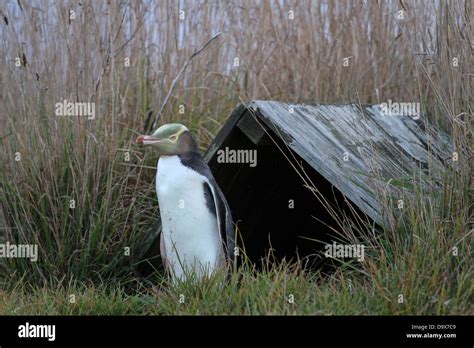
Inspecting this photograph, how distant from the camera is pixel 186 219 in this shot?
4.84 meters

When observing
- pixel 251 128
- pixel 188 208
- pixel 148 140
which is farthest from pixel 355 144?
pixel 148 140

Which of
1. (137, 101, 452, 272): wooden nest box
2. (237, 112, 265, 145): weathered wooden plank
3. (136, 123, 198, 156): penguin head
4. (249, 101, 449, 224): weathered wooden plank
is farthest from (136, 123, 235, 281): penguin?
(249, 101, 449, 224): weathered wooden plank

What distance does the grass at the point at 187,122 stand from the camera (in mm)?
4125

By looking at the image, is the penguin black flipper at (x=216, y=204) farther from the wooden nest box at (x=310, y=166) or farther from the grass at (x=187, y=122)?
the grass at (x=187, y=122)

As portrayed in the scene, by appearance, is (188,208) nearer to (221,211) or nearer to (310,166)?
(221,211)

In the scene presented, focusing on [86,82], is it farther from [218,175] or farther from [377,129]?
[377,129]

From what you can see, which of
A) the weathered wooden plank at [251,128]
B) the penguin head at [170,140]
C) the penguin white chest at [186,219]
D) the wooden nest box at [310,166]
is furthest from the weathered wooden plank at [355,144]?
the penguin white chest at [186,219]

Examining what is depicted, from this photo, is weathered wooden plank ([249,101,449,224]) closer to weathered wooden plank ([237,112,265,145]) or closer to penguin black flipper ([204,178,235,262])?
weathered wooden plank ([237,112,265,145])

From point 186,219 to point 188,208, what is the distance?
6cm

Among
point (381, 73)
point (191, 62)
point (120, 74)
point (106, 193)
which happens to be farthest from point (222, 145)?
point (381, 73)

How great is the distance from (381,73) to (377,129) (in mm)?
1220

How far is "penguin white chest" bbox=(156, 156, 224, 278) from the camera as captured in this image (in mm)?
4820

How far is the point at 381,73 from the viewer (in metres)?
6.75

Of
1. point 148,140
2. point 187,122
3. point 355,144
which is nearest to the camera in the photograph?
point 148,140
